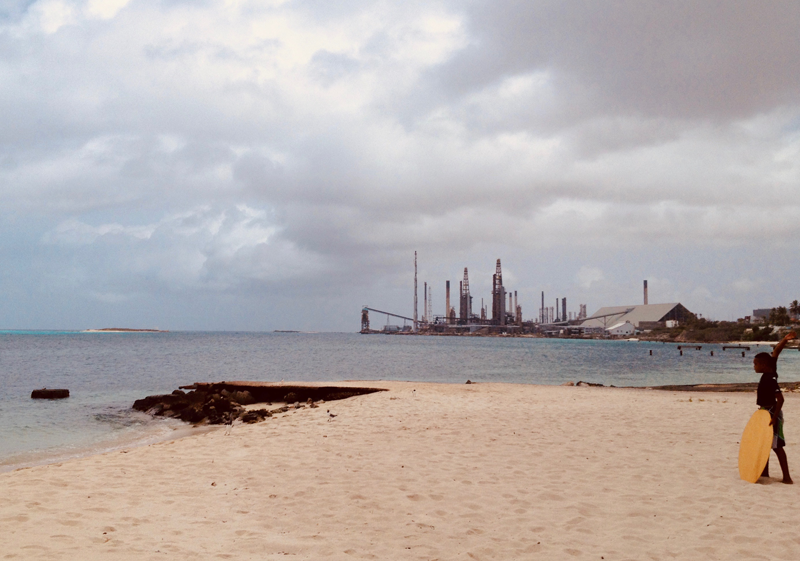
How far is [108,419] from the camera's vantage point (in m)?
19.7

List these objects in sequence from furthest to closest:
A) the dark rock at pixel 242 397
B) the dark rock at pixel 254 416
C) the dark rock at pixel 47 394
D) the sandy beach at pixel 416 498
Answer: the dark rock at pixel 47 394, the dark rock at pixel 242 397, the dark rock at pixel 254 416, the sandy beach at pixel 416 498

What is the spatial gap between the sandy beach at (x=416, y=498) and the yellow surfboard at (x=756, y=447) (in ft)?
0.76

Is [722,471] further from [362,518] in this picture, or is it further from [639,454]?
[362,518]

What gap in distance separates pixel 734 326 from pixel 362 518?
174 metres

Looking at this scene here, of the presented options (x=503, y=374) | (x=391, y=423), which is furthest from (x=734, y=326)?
(x=391, y=423)

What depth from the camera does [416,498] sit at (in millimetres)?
7359

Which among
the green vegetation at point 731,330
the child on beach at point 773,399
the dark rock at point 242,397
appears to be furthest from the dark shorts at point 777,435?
the green vegetation at point 731,330

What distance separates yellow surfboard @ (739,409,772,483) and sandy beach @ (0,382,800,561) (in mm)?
233

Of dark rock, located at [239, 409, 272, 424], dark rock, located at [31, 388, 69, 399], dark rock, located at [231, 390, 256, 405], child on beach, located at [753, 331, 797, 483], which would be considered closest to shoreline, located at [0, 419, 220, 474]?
dark rock, located at [239, 409, 272, 424]

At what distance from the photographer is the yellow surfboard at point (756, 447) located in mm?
7859

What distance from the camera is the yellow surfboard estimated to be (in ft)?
25.8

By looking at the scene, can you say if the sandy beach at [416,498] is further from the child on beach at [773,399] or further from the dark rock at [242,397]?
the dark rock at [242,397]

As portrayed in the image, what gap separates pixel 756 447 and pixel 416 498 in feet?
16.7

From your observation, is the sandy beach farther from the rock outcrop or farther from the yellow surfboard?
the rock outcrop
